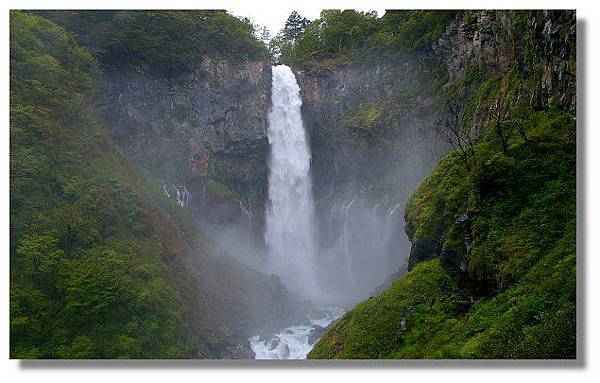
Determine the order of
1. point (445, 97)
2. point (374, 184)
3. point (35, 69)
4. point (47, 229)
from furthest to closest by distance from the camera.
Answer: point (374, 184)
point (445, 97)
point (35, 69)
point (47, 229)

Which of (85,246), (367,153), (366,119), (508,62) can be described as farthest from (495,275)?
(366,119)

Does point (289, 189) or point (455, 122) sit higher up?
point (455, 122)

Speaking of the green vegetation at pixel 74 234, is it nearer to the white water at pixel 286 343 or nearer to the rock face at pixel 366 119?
the white water at pixel 286 343

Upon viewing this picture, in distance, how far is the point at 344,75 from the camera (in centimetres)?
2538

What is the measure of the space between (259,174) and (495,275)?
59.9ft

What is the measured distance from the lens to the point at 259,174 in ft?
81.7

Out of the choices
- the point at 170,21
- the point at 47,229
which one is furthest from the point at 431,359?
the point at 170,21

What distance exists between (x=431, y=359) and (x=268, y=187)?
18520 mm

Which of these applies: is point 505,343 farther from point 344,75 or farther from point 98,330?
point 344,75

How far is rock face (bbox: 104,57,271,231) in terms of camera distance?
68.9ft

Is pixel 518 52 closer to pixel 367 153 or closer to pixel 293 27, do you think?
pixel 367 153

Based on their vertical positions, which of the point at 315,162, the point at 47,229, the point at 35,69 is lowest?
the point at 47,229

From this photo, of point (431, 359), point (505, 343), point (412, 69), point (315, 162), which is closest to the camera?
point (505, 343)

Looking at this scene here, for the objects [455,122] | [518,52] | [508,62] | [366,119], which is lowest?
[455,122]
